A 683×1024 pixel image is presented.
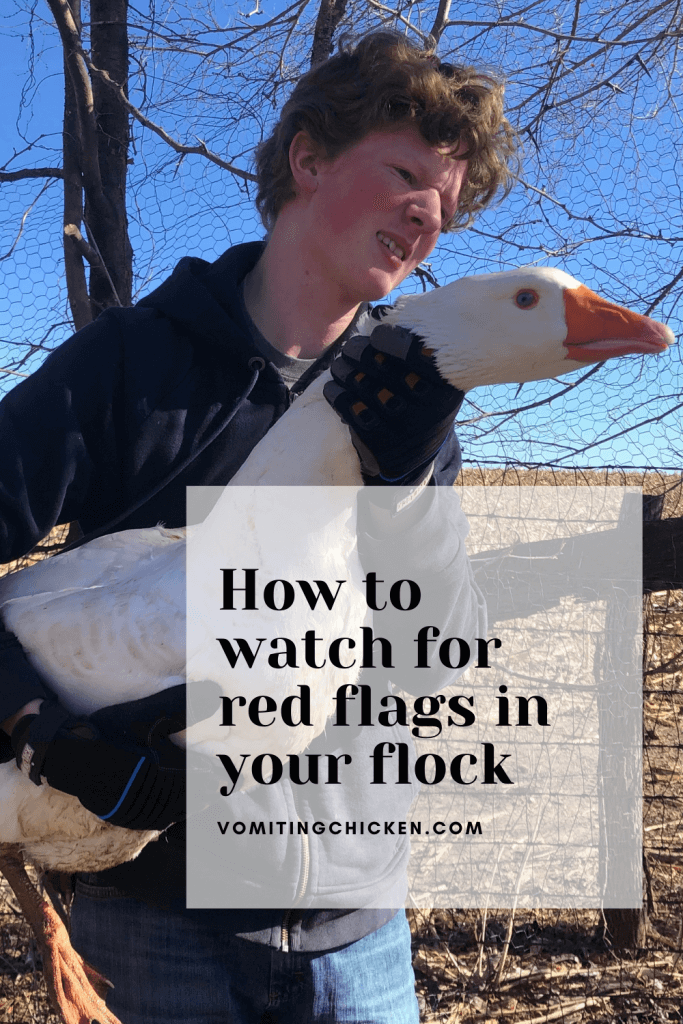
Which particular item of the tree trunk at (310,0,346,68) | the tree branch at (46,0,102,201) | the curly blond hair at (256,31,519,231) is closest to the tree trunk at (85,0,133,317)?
the tree branch at (46,0,102,201)

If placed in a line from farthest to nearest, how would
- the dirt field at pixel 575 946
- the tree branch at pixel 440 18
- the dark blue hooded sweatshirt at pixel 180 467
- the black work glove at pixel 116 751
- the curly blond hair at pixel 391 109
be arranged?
the dirt field at pixel 575 946
the tree branch at pixel 440 18
the curly blond hair at pixel 391 109
the dark blue hooded sweatshirt at pixel 180 467
the black work glove at pixel 116 751

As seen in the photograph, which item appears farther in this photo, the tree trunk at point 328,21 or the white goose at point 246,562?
the tree trunk at point 328,21

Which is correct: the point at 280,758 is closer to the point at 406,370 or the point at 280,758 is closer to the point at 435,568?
the point at 435,568

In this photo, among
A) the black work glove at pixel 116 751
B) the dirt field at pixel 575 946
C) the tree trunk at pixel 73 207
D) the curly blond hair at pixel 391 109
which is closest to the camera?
the black work glove at pixel 116 751

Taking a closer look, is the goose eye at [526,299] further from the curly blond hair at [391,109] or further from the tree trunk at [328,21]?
the tree trunk at [328,21]

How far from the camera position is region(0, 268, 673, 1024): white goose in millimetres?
1113

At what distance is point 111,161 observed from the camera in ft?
8.56

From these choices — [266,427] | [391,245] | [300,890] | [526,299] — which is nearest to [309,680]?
[300,890]

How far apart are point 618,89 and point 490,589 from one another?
6.02ft

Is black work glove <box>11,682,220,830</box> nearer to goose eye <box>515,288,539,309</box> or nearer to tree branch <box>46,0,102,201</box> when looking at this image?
goose eye <box>515,288,539,309</box>

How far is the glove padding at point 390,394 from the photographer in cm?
112

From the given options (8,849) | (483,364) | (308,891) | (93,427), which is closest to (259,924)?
(308,891)

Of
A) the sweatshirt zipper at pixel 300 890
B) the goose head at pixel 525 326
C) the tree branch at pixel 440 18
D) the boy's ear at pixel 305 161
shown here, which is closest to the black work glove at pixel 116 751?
the sweatshirt zipper at pixel 300 890

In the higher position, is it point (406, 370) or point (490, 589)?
point (406, 370)
